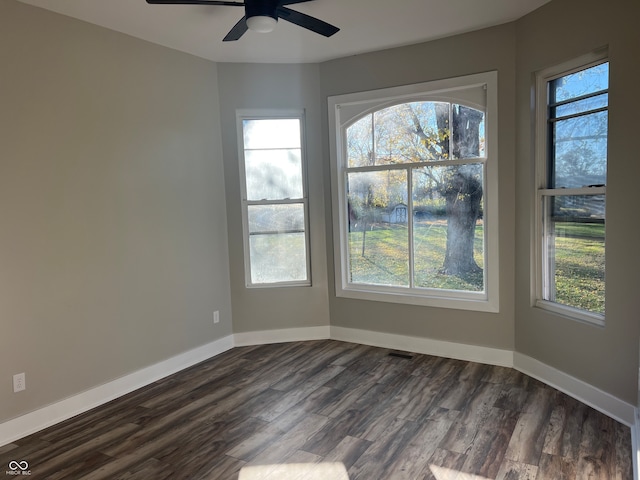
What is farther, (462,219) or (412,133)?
(412,133)

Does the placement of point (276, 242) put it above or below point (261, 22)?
below

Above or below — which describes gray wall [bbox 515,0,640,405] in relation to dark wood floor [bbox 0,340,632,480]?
above

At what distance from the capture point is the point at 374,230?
14.3ft

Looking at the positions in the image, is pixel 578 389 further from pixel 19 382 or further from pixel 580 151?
pixel 19 382

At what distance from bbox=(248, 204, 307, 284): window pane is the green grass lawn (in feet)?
1.81

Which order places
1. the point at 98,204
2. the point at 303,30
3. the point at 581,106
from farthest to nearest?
the point at 303,30, the point at 98,204, the point at 581,106

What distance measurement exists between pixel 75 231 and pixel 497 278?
3.27 metres

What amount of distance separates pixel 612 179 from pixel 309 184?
2.57 meters

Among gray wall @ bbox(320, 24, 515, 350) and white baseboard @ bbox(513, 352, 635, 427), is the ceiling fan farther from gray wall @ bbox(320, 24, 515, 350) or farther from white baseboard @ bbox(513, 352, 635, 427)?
white baseboard @ bbox(513, 352, 635, 427)

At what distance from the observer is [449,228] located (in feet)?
13.0

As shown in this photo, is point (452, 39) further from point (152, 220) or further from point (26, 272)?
point (26, 272)

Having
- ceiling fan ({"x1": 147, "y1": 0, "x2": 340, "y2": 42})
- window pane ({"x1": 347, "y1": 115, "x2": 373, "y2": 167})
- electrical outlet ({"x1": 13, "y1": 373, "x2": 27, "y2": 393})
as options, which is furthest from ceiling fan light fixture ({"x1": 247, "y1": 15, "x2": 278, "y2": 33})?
electrical outlet ({"x1": 13, "y1": 373, "x2": 27, "y2": 393})

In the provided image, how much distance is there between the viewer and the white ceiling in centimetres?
299

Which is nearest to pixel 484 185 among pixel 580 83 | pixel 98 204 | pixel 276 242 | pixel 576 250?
pixel 576 250
